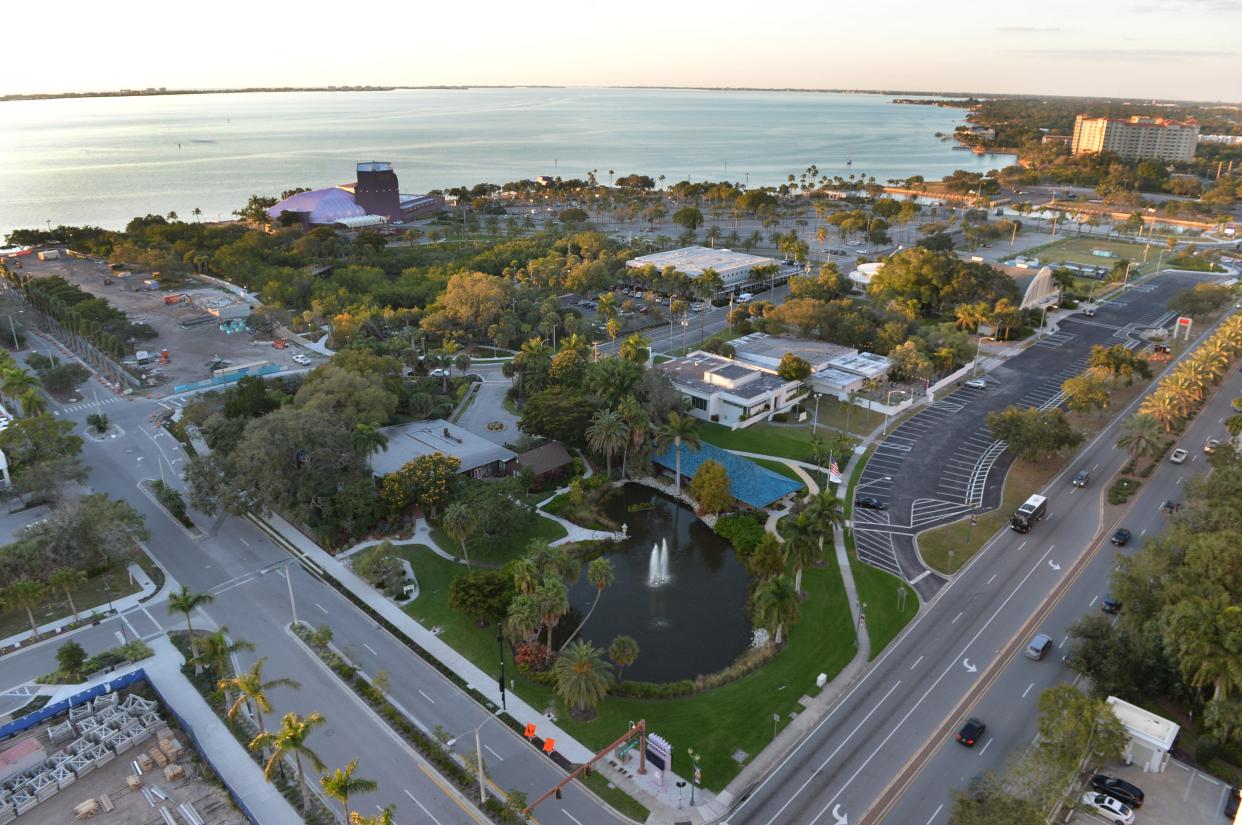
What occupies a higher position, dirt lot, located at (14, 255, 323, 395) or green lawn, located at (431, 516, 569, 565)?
dirt lot, located at (14, 255, 323, 395)

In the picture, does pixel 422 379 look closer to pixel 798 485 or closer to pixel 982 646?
pixel 798 485

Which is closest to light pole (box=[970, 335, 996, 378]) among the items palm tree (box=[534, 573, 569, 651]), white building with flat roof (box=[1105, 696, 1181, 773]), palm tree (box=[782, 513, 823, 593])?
palm tree (box=[782, 513, 823, 593])

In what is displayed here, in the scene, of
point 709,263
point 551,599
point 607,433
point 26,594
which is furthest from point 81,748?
point 709,263

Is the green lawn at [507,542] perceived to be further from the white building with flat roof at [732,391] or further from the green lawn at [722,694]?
the white building with flat roof at [732,391]

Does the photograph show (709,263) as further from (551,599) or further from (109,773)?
(109,773)

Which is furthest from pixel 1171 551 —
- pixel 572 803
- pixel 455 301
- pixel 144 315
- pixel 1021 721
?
pixel 144 315

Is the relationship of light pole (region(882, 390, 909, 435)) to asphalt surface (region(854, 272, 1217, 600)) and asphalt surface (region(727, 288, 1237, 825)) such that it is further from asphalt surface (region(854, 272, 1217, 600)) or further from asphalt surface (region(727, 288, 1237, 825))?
asphalt surface (region(727, 288, 1237, 825))
